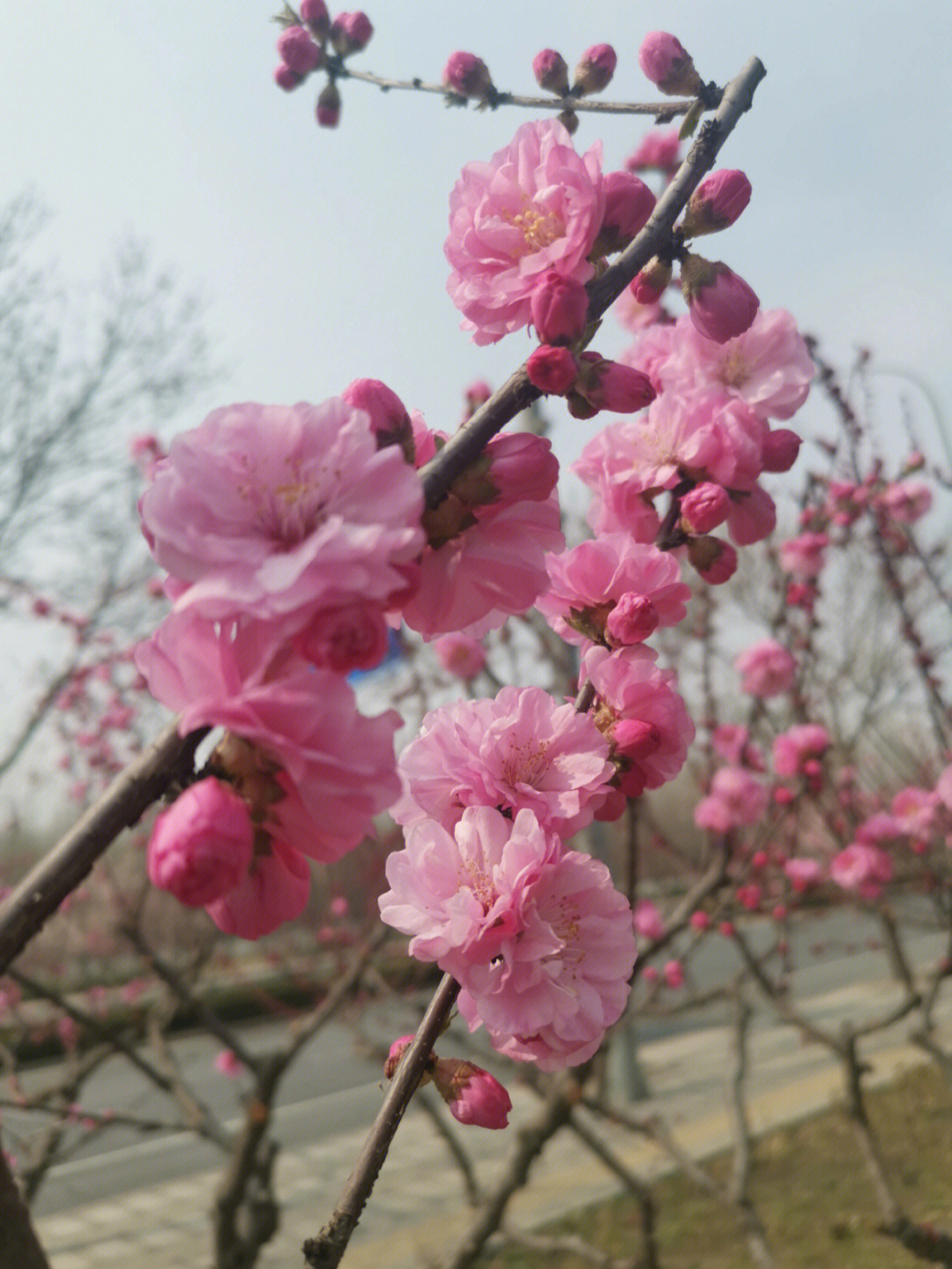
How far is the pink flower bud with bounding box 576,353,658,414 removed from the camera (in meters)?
0.78

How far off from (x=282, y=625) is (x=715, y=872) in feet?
9.48

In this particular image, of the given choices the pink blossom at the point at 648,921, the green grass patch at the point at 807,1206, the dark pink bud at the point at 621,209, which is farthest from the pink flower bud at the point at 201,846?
the pink blossom at the point at 648,921

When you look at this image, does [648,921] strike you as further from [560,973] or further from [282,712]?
[282,712]

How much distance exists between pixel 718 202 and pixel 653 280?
9 cm

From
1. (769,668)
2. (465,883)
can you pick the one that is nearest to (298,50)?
(465,883)

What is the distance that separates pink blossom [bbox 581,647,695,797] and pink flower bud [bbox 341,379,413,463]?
38cm

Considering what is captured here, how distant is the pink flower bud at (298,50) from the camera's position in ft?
4.94

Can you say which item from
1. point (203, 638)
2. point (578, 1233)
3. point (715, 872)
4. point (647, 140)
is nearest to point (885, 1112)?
point (578, 1233)

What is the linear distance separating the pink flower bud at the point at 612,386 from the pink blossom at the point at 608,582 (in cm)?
22

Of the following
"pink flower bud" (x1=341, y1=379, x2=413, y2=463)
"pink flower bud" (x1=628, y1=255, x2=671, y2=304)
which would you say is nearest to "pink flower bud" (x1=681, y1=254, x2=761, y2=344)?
"pink flower bud" (x1=628, y1=255, x2=671, y2=304)

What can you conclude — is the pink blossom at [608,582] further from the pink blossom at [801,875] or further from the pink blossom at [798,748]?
the pink blossom at [801,875]

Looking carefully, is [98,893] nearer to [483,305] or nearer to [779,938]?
[779,938]

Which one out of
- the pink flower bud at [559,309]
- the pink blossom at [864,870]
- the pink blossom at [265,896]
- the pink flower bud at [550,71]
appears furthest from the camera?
the pink blossom at [864,870]

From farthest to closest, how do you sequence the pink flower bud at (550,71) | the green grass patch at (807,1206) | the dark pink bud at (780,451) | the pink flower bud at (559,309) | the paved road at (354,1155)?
the paved road at (354,1155) → the green grass patch at (807,1206) → the pink flower bud at (550,71) → the dark pink bud at (780,451) → the pink flower bud at (559,309)
